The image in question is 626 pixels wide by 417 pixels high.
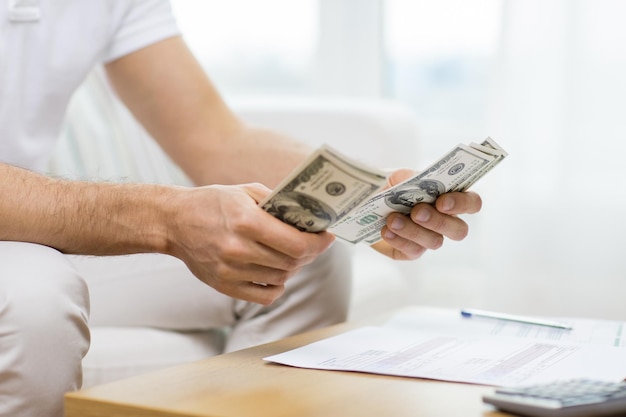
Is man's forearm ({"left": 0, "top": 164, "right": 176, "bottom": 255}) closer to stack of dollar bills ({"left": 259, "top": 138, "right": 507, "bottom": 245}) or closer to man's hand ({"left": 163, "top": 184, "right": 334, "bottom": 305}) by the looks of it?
man's hand ({"left": 163, "top": 184, "right": 334, "bottom": 305})

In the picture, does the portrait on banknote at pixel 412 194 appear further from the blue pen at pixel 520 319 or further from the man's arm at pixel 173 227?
the blue pen at pixel 520 319

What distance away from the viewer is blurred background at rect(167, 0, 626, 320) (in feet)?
7.49

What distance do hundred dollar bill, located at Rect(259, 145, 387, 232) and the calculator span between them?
0.69ft

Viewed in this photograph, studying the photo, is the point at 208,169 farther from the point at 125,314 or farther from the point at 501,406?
the point at 501,406

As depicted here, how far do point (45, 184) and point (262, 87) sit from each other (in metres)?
1.94

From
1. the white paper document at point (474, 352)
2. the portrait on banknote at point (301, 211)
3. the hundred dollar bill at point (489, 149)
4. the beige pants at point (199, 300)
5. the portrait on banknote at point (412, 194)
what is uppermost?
the hundred dollar bill at point (489, 149)

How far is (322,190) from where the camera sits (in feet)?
2.76

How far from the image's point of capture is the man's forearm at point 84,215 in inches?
39.4

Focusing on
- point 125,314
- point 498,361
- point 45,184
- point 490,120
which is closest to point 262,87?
point 490,120

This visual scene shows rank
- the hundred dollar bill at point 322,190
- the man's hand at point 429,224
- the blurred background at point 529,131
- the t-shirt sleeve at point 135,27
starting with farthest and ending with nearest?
the blurred background at point 529,131, the t-shirt sleeve at point 135,27, the man's hand at point 429,224, the hundred dollar bill at point 322,190

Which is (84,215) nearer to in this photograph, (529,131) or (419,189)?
(419,189)

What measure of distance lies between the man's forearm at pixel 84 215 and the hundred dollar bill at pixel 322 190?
16cm

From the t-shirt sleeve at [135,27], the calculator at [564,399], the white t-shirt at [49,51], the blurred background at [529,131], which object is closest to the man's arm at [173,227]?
the calculator at [564,399]

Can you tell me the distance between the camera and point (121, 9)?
4.89ft
